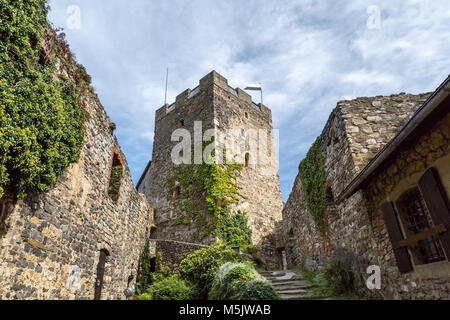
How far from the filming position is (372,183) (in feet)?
17.9

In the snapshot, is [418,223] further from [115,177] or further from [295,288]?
[115,177]

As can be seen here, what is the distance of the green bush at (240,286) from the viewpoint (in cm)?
568

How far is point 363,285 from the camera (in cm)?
558

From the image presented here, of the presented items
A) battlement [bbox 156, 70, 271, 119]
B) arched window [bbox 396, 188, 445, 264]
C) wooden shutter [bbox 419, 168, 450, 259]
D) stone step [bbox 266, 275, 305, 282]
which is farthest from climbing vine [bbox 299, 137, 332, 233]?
battlement [bbox 156, 70, 271, 119]

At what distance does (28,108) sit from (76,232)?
2.94 m

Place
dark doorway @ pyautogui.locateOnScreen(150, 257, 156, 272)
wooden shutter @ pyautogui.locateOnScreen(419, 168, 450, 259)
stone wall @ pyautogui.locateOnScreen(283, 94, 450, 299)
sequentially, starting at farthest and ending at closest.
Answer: dark doorway @ pyautogui.locateOnScreen(150, 257, 156, 272)
stone wall @ pyautogui.locateOnScreen(283, 94, 450, 299)
wooden shutter @ pyautogui.locateOnScreen(419, 168, 450, 259)

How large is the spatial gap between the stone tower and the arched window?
8.81 metres

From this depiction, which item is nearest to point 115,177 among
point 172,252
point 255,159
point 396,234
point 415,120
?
point 172,252

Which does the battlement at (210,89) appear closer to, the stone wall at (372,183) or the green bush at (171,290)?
the stone wall at (372,183)

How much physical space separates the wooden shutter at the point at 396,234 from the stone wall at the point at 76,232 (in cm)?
591

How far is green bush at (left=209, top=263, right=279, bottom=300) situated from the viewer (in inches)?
→ 224

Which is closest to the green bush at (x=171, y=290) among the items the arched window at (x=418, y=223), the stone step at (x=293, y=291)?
the stone step at (x=293, y=291)

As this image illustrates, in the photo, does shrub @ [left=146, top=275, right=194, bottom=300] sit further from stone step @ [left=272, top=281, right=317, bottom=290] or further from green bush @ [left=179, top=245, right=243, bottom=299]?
stone step @ [left=272, top=281, right=317, bottom=290]
